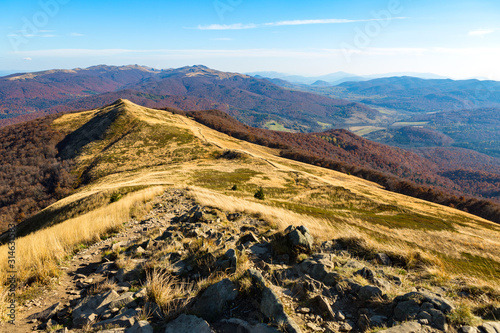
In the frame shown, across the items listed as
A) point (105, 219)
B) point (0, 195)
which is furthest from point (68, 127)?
point (105, 219)

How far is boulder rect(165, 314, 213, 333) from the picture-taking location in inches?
192

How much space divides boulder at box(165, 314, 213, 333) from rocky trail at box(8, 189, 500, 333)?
0.07 feet

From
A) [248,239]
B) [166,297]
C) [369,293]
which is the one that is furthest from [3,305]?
[369,293]

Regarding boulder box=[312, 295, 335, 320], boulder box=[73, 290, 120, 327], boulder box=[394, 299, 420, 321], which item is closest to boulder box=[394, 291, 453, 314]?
boulder box=[394, 299, 420, 321]

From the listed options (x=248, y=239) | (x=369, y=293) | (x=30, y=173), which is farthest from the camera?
(x=30, y=173)

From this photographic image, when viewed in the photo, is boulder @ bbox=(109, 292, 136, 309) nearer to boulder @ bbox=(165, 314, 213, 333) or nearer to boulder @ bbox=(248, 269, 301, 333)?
boulder @ bbox=(165, 314, 213, 333)

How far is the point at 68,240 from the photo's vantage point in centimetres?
1107

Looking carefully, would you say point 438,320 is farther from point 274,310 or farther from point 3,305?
point 3,305

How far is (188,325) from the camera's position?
5004 mm

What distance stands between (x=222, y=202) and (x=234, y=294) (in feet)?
46.4

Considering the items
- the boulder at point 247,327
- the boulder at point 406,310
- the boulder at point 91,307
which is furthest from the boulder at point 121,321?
the boulder at point 406,310

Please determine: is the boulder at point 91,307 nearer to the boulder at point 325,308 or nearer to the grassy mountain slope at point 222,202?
the grassy mountain slope at point 222,202

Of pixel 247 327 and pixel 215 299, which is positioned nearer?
pixel 247 327

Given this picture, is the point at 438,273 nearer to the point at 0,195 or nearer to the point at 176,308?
the point at 176,308
